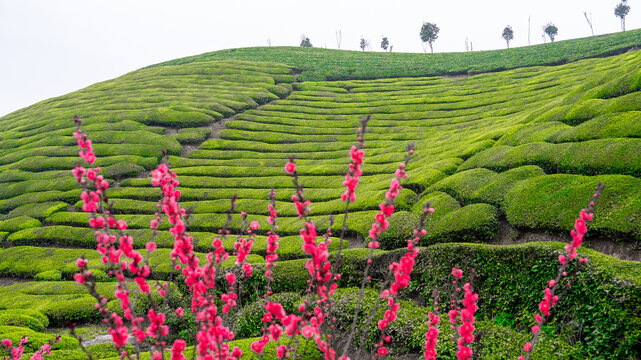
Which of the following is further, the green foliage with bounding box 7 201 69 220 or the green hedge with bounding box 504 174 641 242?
the green foliage with bounding box 7 201 69 220

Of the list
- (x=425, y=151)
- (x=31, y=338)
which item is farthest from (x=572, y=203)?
(x=31, y=338)

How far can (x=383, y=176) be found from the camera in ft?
67.1

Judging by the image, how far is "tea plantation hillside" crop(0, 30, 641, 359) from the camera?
8352 millimetres

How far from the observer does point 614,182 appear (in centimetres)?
955

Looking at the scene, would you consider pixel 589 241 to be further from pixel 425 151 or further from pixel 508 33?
pixel 508 33

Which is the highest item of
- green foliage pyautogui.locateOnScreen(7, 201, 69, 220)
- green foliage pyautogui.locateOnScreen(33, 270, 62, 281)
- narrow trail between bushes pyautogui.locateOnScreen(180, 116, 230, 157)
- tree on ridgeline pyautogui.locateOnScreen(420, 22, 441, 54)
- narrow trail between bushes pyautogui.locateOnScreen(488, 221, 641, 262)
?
tree on ridgeline pyautogui.locateOnScreen(420, 22, 441, 54)

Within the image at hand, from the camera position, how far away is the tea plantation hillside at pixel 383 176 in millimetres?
8352

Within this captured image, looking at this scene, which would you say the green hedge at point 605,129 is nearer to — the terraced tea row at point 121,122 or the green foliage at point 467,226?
the green foliage at point 467,226

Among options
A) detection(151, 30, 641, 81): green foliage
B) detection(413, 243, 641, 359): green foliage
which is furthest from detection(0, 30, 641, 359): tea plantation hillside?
detection(151, 30, 641, 81): green foliage

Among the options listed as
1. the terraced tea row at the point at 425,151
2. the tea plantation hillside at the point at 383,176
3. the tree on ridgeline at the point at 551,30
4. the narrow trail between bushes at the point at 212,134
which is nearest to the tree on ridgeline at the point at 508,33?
the tree on ridgeline at the point at 551,30

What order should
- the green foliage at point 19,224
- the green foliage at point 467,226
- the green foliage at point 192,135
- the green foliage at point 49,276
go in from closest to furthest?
the green foliage at point 467,226
the green foliage at point 49,276
the green foliage at point 19,224
the green foliage at point 192,135

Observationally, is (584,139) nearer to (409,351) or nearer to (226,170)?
(409,351)

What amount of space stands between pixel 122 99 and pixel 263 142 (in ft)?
60.5

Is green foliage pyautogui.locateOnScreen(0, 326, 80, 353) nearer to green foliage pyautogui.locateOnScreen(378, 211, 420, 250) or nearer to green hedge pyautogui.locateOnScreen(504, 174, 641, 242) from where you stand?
green foliage pyautogui.locateOnScreen(378, 211, 420, 250)
